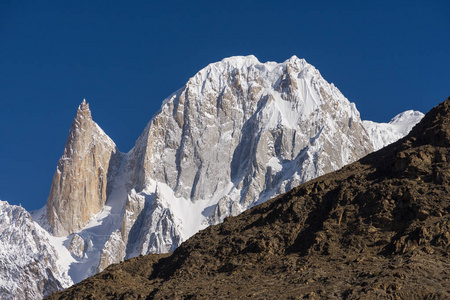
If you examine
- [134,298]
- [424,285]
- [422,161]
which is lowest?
[424,285]

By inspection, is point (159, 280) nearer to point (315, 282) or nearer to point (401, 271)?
point (315, 282)

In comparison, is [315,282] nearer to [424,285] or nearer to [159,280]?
[424,285]

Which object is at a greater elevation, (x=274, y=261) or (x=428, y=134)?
(x=428, y=134)

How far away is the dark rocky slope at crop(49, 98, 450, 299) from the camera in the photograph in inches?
1661

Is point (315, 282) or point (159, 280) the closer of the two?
point (315, 282)

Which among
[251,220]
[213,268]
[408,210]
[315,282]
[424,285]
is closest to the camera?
[424,285]

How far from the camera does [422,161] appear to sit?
166 feet

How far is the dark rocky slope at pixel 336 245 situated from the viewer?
1661 inches

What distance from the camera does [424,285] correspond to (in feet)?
130

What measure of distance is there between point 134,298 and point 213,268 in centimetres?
516

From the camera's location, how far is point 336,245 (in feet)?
155

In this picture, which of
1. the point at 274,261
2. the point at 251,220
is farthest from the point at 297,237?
the point at 251,220

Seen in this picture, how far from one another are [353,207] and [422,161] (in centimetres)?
494

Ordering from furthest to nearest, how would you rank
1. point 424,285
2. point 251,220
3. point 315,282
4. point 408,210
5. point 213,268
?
point 251,220 < point 213,268 < point 408,210 < point 315,282 < point 424,285
